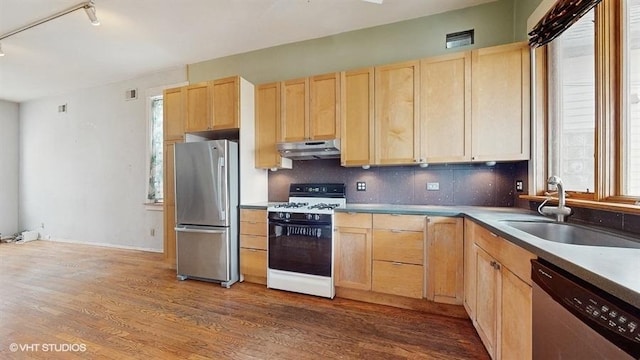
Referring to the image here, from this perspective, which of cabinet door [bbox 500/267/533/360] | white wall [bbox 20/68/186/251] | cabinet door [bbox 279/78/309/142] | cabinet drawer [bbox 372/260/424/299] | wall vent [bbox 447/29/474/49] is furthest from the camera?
white wall [bbox 20/68/186/251]

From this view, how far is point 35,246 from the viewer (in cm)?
495

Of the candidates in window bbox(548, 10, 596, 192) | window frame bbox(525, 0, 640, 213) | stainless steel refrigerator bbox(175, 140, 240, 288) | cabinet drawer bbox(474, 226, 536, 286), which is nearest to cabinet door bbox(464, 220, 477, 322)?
cabinet drawer bbox(474, 226, 536, 286)

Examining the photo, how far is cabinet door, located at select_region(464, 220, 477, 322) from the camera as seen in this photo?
6.57 ft

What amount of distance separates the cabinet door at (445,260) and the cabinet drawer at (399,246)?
8cm

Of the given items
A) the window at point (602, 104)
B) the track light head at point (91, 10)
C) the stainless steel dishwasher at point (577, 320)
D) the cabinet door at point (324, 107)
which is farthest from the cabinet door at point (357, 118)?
the track light head at point (91, 10)

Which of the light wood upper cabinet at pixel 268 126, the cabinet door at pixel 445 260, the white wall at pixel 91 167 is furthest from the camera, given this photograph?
the white wall at pixel 91 167

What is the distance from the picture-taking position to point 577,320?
86 centimetres

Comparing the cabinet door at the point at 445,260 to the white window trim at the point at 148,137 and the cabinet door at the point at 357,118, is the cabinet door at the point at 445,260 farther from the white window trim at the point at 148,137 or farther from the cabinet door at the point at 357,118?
the white window trim at the point at 148,137

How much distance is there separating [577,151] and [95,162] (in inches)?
270

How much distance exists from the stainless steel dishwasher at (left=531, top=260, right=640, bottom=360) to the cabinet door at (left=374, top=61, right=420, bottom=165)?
1.73m

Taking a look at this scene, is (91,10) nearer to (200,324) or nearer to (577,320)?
(200,324)

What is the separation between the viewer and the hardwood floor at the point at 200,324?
1857 mm

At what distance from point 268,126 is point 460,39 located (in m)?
2.35

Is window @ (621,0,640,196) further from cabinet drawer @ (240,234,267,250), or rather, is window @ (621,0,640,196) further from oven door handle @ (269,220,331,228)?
cabinet drawer @ (240,234,267,250)
